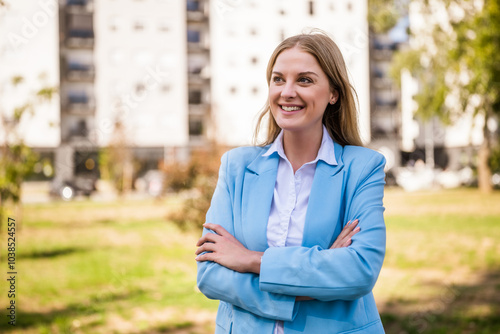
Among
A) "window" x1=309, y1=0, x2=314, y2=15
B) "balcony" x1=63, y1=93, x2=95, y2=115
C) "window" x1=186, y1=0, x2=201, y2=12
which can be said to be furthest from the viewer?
"window" x1=186, y1=0, x2=201, y2=12

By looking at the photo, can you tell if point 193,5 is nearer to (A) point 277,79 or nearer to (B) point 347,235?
(A) point 277,79

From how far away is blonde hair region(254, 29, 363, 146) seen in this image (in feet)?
6.41

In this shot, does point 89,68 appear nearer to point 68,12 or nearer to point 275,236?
point 68,12

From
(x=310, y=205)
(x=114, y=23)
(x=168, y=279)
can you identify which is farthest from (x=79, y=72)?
(x=310, y=205)

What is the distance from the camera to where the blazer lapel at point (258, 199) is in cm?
196

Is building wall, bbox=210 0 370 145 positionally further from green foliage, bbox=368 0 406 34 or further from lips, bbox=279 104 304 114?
lips, bbox=279 104 304 114

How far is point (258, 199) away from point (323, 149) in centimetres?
32

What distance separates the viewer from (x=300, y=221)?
1.97 meters

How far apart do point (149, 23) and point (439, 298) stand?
36.5m

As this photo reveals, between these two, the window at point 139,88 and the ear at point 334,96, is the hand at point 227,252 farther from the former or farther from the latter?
the window at point 139,88

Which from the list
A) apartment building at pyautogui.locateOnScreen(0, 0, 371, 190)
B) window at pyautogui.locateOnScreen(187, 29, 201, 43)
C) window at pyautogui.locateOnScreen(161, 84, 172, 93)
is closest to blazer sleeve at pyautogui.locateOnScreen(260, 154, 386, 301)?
apartment building at pyautogui.locateOnScreen(0, 0, 371, 190)

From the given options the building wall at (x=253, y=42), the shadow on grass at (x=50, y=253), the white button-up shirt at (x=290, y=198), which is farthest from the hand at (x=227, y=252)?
the building wall at (x=253, y=42)

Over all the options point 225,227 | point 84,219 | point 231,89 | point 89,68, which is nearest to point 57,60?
point 89,68

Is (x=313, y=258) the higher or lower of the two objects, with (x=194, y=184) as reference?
higher
